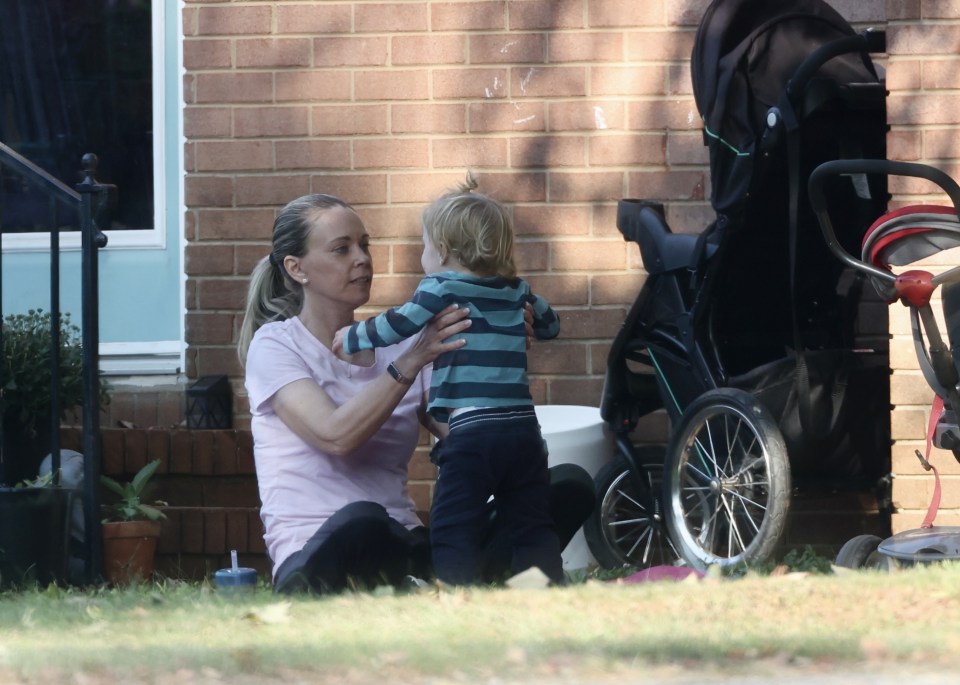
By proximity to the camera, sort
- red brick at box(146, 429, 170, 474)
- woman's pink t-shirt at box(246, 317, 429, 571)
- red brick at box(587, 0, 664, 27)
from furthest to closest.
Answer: red brick at box(587, 0, 664, 27) < red brick at box(146, 429, 170, 474) < woman's pink t-shirt at box(246, 317, 429, 571)

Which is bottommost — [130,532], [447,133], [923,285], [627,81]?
[130,532]

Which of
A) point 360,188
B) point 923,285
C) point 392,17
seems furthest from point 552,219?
point 923,285

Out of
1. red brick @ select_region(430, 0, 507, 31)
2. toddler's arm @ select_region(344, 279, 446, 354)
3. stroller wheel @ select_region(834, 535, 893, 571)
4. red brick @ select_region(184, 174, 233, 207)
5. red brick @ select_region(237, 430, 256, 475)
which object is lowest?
stroller wheel @ select_region(834, 535, 893, 571)

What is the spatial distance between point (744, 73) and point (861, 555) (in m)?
1.62

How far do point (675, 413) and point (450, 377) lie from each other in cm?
145

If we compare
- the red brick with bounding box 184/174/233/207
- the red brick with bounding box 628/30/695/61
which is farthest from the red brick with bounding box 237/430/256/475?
the red brick with bounding box 628/30/695/61

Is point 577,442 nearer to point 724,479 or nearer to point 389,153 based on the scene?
point 724,479

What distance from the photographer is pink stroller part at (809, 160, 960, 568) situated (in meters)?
4.12

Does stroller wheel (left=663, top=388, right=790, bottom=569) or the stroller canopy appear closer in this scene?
stroller wheel (left=663, top=388, right=790, bottom=569)

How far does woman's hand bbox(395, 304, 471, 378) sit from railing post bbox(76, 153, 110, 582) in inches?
63.7

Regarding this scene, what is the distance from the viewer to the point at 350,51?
6.29 metres

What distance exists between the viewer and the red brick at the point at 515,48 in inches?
244

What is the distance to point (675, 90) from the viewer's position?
20.2 feet

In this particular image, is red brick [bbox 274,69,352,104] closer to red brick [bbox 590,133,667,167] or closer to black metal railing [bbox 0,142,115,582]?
red brick [bbox 590,133,667,167]
